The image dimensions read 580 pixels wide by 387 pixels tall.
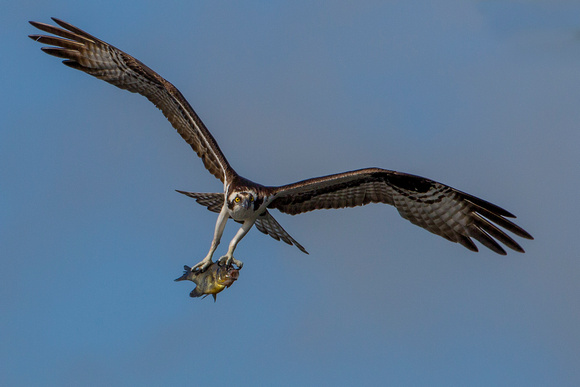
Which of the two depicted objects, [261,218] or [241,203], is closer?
[241,203]

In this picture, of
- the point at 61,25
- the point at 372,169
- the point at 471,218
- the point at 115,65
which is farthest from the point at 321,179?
the point at 61,25

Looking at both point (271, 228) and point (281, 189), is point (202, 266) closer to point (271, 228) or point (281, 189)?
point (271, 228)

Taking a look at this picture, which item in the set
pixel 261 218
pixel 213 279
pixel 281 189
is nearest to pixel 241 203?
pixel 281 189

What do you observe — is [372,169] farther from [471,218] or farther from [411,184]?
[471,218]

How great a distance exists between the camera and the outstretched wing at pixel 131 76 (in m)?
14.1

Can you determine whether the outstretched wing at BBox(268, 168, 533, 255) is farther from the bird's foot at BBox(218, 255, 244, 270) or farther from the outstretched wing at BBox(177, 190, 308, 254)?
the bird's foot at BBox(218, 255, 244, 270)

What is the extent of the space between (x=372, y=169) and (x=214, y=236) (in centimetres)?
282

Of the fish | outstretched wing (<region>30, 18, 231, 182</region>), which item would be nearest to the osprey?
outstretched wing (<region>30, 18, 231, 182</region>)

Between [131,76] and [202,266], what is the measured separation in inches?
152

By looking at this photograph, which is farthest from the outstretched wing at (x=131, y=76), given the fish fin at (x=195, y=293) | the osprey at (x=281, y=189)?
the fish fin at (x=195, y=293)

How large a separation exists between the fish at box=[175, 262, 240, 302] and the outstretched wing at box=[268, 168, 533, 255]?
2.09 meters

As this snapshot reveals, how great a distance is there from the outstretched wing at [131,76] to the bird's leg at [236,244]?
100 cm

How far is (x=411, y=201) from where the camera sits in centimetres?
1450

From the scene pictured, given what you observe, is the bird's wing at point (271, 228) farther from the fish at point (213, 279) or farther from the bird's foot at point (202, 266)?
the fish at point (213, 279)
